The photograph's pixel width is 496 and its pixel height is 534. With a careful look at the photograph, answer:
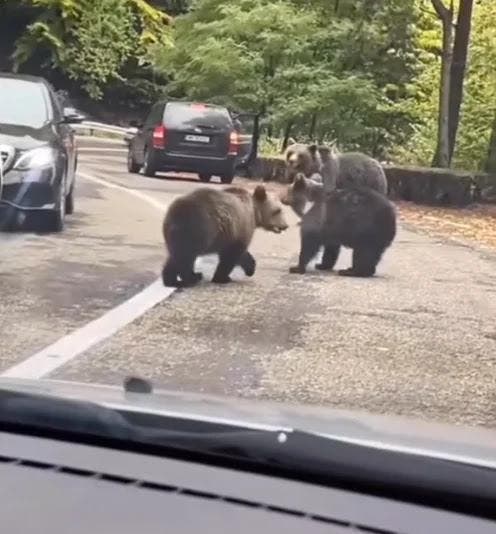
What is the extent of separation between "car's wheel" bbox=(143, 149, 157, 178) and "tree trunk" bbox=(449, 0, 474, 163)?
14.6 ft

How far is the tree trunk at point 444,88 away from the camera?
53.2 feet

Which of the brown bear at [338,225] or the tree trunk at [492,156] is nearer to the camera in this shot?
the brown bear at [338,225]

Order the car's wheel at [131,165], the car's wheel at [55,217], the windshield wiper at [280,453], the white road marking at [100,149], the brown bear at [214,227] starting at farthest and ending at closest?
the white road marking at [100,149], the car's wheel at [131,165], the car's wheel at [55,217], the brown bear at [214,227], the windshield wiper at [280,453]

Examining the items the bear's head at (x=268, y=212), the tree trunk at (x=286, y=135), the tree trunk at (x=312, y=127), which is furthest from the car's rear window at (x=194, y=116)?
the bear's head at (x=268, y=212)

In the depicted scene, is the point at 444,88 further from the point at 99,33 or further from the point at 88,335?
the point at 88,335

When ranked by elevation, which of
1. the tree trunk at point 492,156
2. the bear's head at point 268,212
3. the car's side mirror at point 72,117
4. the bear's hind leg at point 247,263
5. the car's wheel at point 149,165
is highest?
the car's side mirror at point 72,117

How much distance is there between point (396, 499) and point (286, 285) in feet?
27.9

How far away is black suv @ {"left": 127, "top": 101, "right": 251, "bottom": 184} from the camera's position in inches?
484

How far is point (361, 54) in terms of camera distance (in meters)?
14.2

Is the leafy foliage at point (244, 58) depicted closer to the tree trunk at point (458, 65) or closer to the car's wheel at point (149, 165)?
the car's wheel at point (149, 165)

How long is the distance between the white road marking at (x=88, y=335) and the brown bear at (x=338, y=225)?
1224 millimetres

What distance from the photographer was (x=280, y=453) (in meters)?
1.96

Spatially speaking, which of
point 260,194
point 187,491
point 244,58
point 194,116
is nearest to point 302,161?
point 260,194

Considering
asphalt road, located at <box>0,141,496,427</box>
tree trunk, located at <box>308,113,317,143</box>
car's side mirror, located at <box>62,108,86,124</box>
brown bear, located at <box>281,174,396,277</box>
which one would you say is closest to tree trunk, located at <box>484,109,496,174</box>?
asphalt road, located at <box>0,141,496,427</box>
